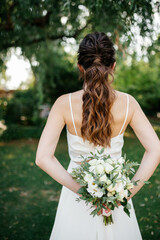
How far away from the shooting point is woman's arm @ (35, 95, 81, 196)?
1.68 meters

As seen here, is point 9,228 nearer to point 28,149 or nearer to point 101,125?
point 101,125

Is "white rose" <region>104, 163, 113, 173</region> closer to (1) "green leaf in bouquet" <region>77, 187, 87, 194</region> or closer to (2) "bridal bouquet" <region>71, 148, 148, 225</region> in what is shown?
(2) "bridal bouquet" <region>71, 148, 148, 225</region>

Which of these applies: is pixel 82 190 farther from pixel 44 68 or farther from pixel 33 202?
pixel 44 68

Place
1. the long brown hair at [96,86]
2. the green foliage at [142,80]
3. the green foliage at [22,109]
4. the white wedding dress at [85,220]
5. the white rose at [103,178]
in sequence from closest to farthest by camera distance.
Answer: the white rose at [103,178] < the long brown hair at [96,86] < the white wedding dress at [85,220] < the green foliage at [22,109] < the green foliage at [142,80]

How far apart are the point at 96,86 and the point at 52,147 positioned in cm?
55

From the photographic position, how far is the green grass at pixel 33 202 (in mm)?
3738

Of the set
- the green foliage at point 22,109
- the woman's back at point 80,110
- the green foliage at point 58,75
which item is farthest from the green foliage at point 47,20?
the green foliage at point 22,109

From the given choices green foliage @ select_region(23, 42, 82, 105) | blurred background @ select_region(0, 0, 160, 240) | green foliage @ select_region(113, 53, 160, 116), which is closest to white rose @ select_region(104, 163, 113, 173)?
blurred background @ select_region(0, 0, 160, 240)

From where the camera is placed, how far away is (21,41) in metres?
6.12

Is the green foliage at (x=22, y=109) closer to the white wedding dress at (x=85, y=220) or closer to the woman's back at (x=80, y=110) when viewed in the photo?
the white wedding dress at (x=85, y=220)

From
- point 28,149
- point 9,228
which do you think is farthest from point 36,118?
point 9,228

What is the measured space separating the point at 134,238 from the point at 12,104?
10768 mm

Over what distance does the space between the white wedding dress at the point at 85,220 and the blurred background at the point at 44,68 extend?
1429mm

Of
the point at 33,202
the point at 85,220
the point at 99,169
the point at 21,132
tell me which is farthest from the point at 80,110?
the point at 21,132
